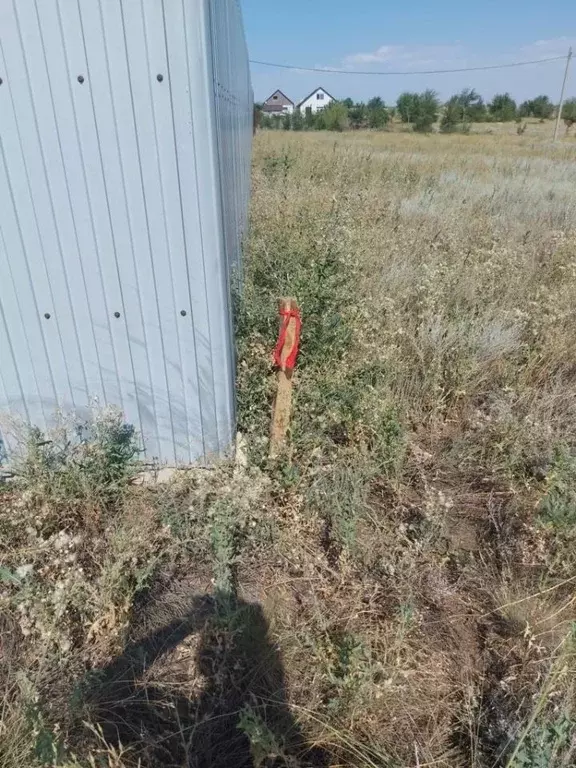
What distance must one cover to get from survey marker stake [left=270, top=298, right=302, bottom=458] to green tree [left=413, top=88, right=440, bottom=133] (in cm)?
4019

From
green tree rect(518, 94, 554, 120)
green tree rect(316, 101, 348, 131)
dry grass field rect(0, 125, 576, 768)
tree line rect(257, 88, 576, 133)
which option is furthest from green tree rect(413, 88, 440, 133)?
dry grass field rect(0, 125, 576, 768)

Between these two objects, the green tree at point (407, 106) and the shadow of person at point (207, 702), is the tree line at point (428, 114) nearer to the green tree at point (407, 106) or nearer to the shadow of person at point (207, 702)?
the green tree at point (407, 106)

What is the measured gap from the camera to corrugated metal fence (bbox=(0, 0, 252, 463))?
1.88 metres

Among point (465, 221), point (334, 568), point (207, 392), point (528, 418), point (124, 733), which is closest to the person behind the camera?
point (124, 733)

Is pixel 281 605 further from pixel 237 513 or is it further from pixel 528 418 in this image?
pixel 528 418

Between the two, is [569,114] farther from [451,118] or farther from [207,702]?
[207,702]

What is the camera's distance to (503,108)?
43.7m

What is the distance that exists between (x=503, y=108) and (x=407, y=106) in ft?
34.7

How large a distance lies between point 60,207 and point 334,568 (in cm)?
202

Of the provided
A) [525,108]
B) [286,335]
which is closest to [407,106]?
[525,108]

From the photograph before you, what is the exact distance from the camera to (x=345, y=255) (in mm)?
4297

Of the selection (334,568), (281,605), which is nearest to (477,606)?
(334,568)

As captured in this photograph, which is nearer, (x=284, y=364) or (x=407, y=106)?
(x=284, y=364)

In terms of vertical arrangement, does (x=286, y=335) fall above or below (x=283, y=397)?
above
